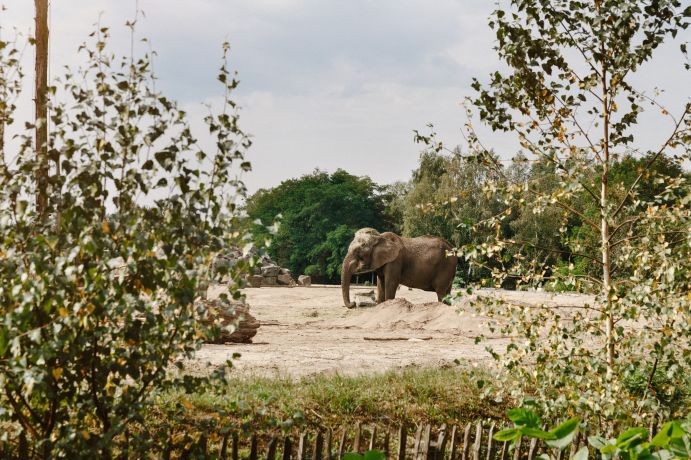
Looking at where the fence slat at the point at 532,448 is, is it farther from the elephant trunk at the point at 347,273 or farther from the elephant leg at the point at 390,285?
the elephant leg at the point at 390,285

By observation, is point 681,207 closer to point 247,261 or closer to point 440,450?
point 440,450

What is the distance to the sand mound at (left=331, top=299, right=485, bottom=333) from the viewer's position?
54.6ft

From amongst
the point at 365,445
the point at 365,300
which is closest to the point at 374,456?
the point at 365,445

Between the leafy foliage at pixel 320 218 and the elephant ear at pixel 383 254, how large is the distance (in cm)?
2934

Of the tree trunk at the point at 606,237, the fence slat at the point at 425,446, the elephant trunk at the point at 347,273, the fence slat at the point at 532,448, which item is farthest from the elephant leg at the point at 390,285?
the fence slat at the point at 425,446

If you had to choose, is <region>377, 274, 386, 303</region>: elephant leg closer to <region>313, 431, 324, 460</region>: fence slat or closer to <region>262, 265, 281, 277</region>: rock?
<region>262, 265, 281, 277</region>: rock

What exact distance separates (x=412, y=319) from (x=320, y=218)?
41656 millimetres

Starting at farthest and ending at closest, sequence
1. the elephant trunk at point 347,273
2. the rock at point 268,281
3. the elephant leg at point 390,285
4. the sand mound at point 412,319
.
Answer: the rock at point 268,281, the elephant leg at point 390,285, the elephant trunk at point 347,273, the sand mound at point 412,319

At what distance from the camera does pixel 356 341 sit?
13844mm

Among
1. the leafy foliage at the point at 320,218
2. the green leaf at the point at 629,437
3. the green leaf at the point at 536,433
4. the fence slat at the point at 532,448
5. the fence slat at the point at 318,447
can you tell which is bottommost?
the fence slat at the point at 532,448

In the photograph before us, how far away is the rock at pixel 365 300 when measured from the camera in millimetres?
24188

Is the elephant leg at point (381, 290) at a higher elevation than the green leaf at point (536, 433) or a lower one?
lower

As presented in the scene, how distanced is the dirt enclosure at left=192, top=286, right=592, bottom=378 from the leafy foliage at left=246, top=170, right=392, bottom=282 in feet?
99.2

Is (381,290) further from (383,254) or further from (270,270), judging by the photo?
(270,270)
